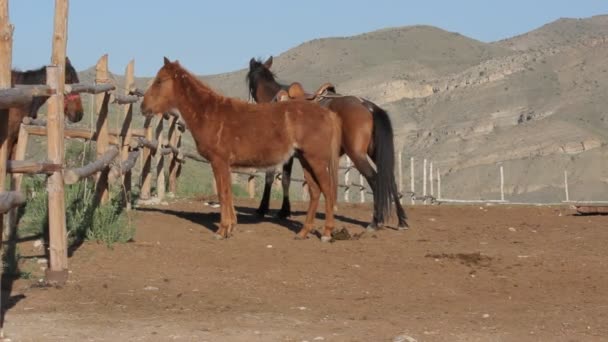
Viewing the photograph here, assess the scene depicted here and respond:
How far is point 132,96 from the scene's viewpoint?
13.7 m

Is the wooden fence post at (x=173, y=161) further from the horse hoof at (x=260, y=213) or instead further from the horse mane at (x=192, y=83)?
the horse mane at (x=192, y=83)

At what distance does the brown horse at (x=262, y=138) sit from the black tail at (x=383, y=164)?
33.1 inches

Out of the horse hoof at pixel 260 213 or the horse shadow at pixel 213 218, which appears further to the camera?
the horse hoof at pixel 260 213

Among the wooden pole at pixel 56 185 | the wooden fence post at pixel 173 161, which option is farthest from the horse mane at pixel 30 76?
the wooden fence post at pixel 173 161

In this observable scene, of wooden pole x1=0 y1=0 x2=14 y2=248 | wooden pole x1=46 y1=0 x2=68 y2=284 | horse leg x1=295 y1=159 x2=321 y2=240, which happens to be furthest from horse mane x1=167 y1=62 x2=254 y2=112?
wooden pole x1=0 y1=0 x2=14 y2=248

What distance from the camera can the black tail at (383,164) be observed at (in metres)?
13.0

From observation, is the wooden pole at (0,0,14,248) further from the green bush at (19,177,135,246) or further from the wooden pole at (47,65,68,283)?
the green bush at (19,177,135,246)

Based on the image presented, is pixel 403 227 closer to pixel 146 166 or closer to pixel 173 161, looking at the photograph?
pixel 146 166

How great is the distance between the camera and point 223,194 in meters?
12.1

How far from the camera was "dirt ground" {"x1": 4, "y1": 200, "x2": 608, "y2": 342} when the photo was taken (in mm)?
7242

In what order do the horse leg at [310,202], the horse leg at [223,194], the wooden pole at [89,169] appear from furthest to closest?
the horse leg at [310,202], the horse leg at [223,194], the wooden pole at [89,169]

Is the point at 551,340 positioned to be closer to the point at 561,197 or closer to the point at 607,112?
the point at 561,197

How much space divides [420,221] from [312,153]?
3.29m

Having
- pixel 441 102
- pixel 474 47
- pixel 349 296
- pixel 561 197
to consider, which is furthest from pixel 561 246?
pixel 474 47
